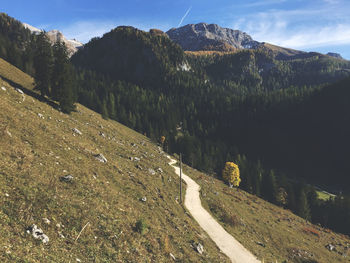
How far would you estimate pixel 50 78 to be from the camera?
136 ft

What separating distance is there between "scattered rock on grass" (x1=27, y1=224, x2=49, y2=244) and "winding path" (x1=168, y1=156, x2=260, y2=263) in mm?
21577

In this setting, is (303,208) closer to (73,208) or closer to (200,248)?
(200,248)

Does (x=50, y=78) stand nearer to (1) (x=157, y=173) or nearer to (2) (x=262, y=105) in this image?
(1) (x=157, y=173)

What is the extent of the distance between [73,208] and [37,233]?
3.53 m

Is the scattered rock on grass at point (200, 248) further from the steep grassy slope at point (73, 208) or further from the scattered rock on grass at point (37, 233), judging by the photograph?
the scattered rock on grass at point (37, 233)

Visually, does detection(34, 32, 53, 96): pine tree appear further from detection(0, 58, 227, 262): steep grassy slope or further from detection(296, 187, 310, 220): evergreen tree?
detection(296, 187, 310, 220): evergreen tree

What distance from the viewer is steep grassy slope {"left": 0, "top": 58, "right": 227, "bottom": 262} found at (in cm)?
1140

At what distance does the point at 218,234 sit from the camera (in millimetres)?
28984

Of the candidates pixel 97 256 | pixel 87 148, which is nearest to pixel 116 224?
pixel 97 256

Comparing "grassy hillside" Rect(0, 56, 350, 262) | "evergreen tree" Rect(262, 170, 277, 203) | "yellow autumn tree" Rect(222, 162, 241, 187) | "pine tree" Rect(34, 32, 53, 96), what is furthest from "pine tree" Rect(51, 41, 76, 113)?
"evergreen tree" Rect(262, 170, 277, 203)

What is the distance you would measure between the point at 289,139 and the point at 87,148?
173330 mm

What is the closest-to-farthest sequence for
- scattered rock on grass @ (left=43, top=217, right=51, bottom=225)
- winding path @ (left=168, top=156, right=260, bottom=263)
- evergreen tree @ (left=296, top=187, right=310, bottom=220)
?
scattered rock on grass @ (left=43, top=217, right=51, bottom=225) → winding path @ (left=168, top=156, right=260, bottom=263) → evergreen tree @ (left=296, top=187, right=310, bottom=220)

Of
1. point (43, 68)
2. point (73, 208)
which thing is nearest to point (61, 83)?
point (43, 68)

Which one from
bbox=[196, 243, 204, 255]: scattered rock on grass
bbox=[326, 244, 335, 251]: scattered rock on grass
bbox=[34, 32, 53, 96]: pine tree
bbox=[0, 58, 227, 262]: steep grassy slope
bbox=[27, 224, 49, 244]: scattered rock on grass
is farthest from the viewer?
bbox=[326, 244, 335, 251]: scattered rock on grass
